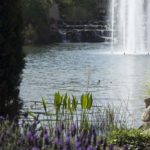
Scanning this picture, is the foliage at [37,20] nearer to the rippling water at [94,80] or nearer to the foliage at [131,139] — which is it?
the rippling water at [94,80]

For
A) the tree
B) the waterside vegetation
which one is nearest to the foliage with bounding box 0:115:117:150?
the waterside vegetation

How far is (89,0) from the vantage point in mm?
69875

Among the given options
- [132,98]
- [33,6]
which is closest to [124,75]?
[132,98]

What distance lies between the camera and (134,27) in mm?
45500

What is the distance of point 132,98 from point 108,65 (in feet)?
37.6

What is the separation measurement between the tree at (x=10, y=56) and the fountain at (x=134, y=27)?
3218 centimetres

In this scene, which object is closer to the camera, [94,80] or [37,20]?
[94,80]

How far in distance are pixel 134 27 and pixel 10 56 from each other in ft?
127

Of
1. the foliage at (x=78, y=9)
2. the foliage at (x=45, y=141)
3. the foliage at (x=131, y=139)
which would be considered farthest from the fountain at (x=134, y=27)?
the foliage at (x=45, y=141)

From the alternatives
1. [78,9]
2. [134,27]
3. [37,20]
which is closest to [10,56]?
[134,27]

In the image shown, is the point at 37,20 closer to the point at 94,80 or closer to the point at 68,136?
the point at 94,80

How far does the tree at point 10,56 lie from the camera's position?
283 inches

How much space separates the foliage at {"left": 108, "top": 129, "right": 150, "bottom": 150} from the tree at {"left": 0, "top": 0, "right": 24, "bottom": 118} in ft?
4.19

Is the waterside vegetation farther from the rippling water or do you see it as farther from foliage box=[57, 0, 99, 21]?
foliage box=[57, 0, 99, 21]
